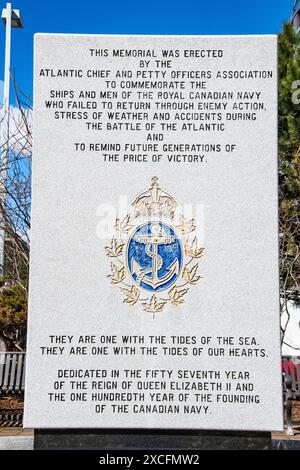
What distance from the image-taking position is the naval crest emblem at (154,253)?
186 inches

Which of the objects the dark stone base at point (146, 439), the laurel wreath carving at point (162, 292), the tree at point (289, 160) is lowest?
the dark stone base at point (146, 439)

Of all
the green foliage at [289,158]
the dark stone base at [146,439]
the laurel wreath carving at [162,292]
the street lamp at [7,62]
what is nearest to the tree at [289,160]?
the green foliage at [289,158]

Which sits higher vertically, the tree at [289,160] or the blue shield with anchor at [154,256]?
the tree at [289,160]

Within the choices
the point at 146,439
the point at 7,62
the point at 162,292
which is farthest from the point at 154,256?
the point at 7,62

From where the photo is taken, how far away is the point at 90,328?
183 inches

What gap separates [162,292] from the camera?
473 cm

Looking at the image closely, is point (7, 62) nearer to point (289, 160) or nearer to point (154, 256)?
point (289, 160)

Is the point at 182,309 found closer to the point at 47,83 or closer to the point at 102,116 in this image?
the point at 102,116

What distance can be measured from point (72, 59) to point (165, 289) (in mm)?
2359

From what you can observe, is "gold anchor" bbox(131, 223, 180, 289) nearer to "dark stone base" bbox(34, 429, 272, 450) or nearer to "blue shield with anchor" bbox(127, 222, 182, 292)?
"blue shield with anchor" bbox(127, 222, 182, 292)

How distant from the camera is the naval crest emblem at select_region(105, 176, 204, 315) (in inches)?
186

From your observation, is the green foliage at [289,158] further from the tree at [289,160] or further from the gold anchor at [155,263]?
the gold anchor at [155,263]

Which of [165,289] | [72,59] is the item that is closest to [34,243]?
[165,289]

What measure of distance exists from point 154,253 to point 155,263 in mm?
94
